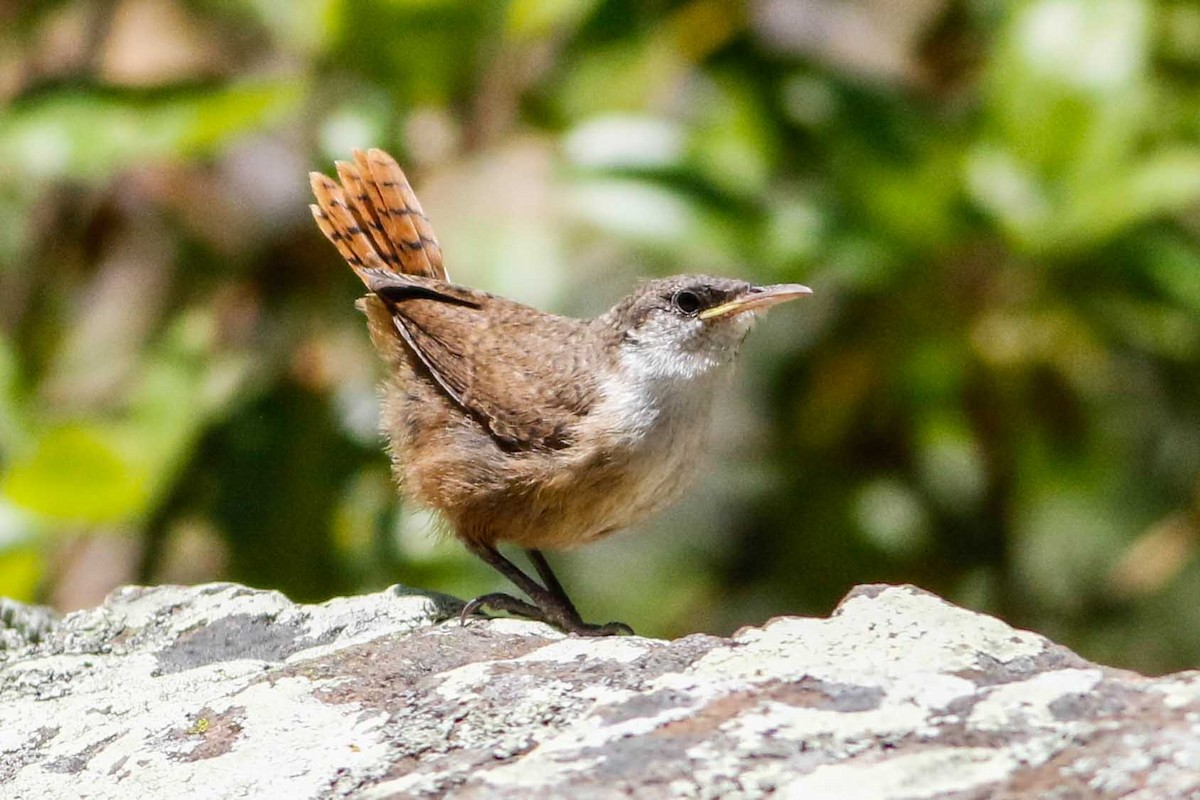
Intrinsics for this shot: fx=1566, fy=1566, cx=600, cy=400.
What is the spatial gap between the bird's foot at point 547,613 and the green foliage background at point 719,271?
3.68ft

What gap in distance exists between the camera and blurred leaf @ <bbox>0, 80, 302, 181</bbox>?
495 cm

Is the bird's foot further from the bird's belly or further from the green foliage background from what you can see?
the green foliage background

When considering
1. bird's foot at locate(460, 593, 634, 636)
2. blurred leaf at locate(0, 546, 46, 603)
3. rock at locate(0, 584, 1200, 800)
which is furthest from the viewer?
blurred leaf at locate(0, 546, 46, 603)

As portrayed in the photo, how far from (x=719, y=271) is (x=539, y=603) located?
203cm

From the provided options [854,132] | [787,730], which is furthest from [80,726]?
[854,132]

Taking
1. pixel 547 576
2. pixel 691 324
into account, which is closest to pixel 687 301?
pixel 691 324

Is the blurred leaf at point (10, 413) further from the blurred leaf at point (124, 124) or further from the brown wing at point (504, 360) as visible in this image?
the brown wing at point (504, 360)

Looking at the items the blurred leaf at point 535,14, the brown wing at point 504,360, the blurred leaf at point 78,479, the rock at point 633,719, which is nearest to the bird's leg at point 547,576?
the brown wing at point 504,360

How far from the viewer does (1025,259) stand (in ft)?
16.9

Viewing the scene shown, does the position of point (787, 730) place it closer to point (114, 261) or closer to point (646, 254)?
point (646, 254)

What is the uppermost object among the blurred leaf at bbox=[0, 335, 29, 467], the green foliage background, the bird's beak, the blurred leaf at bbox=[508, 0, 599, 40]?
the blurred leaf at bbox=[508, 0, 599, 40]

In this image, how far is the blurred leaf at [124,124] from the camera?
4.95 meters

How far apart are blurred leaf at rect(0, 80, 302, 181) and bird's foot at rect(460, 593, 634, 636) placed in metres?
2.07

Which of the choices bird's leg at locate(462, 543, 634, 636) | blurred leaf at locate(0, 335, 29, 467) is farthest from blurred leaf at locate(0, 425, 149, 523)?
bird's leg at locate(462, 543, 634, 636)
